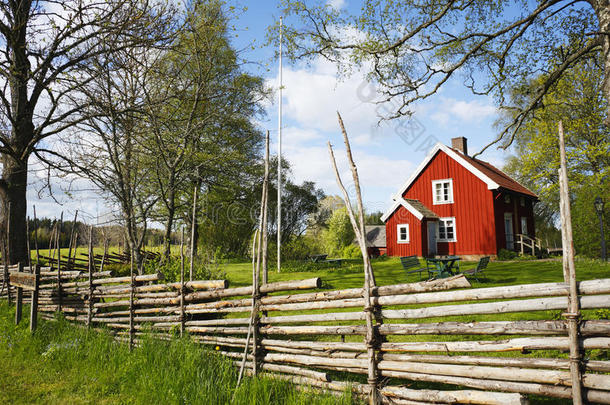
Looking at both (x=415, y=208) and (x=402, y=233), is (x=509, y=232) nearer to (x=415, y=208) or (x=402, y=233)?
(x=415, y=208)

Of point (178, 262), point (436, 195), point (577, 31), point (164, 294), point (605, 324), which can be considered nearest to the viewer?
point (605, 324)

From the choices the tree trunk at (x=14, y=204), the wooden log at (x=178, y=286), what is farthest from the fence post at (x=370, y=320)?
the tree trunk at (x=14, y=204)

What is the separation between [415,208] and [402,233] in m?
1.70

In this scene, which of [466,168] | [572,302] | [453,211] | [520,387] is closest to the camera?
[572,302]

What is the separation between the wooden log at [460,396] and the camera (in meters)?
2.80

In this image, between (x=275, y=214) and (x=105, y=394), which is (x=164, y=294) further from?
(x=275, y=214)

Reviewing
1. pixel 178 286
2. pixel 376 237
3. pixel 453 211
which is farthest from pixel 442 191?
pixel 178 286

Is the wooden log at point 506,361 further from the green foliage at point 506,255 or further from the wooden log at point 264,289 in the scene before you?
the green foliage at point 506,255

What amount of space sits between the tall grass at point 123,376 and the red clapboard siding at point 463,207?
17.7 metres

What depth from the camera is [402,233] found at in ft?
70.0

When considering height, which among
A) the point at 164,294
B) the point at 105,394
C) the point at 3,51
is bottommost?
the point at 105,394

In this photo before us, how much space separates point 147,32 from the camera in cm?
805

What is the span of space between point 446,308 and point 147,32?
812 centimetres

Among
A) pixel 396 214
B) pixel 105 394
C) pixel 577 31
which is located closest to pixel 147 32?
pixel 105 394
